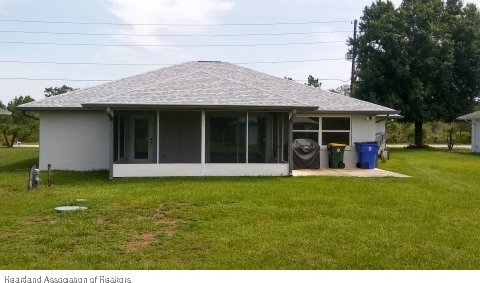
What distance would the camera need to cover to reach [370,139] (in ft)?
59.9

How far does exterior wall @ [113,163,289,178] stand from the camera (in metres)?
14.2

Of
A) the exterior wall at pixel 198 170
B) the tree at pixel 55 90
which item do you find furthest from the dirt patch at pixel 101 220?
the tree at pixel 55 90

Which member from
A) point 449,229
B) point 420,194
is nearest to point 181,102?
point 420,194

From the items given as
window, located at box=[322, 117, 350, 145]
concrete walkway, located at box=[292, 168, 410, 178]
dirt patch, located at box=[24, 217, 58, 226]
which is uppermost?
window, located at box=[322, 117, 350, 145]

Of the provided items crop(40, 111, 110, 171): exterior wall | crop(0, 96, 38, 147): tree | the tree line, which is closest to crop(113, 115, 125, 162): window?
crop(40, 111, 110, 171): exterior wall

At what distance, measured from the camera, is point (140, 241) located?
6.73 m

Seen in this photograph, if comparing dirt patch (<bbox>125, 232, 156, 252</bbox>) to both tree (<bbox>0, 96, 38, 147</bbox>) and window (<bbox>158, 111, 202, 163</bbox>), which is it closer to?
window (<bbox>158, 111, 202, 163</bbox>)

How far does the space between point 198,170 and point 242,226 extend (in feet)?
23.1

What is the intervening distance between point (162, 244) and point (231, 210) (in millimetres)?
2560

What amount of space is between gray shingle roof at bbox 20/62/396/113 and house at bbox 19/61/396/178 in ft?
0.12

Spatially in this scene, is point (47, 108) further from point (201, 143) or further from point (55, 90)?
point (55, 90)
